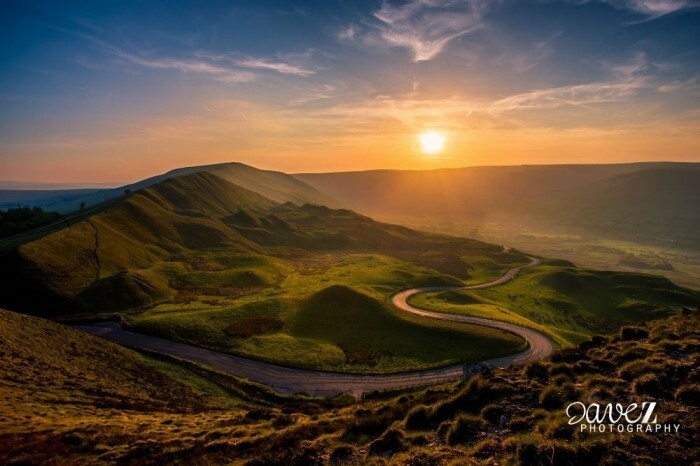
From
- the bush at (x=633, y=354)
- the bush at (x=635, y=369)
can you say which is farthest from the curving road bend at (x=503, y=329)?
the bush at (x=635, y=369)

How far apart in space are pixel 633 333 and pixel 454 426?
23.7 metres

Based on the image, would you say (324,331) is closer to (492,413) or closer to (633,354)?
(492,413)

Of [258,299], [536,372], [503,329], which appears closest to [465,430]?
[536,372]

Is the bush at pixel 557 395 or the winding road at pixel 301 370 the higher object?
the bush at pixel 557 395

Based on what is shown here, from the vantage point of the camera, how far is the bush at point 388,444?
2131 cm

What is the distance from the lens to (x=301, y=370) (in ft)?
227

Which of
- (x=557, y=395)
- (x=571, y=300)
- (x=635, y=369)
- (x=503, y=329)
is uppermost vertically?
(x=635, y=369)

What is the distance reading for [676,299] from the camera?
138 meters

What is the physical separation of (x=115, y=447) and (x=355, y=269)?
5706 inches

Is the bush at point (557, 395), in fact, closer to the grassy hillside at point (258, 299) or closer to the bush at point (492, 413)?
the bush at point (492, 413)

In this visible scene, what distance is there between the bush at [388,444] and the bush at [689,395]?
1528 centimetres

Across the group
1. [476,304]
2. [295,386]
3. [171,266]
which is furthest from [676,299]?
[171,266]
